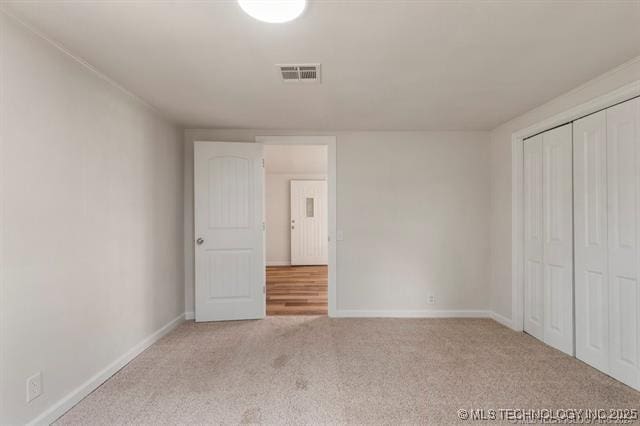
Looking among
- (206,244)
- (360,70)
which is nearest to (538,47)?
(360,70)

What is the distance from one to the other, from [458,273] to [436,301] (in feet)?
1.45

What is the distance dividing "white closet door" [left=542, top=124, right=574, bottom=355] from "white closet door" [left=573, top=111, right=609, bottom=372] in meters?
0.07

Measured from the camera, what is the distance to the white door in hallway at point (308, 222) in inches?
294

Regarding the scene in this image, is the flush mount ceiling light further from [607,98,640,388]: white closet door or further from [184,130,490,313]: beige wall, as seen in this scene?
[607,98,640,388]: white closet door

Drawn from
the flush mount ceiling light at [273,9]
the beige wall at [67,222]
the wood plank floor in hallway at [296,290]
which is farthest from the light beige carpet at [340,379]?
the flush mount ceiling light at [273,9]

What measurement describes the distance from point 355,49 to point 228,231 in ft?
8.30

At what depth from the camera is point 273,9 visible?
4.86 ft

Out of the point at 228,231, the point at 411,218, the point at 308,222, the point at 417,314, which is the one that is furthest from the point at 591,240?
the point at 308,222

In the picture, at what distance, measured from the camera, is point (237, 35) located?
180 cm

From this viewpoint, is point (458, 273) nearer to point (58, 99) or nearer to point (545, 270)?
point (545, 270)

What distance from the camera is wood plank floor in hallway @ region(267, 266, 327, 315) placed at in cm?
416

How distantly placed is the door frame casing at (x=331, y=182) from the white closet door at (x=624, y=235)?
2509 mm

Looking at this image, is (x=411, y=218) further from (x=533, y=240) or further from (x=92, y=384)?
(x=92, y=384)

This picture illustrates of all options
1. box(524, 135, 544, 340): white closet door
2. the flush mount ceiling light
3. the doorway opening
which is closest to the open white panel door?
the flush mount ceiling light
